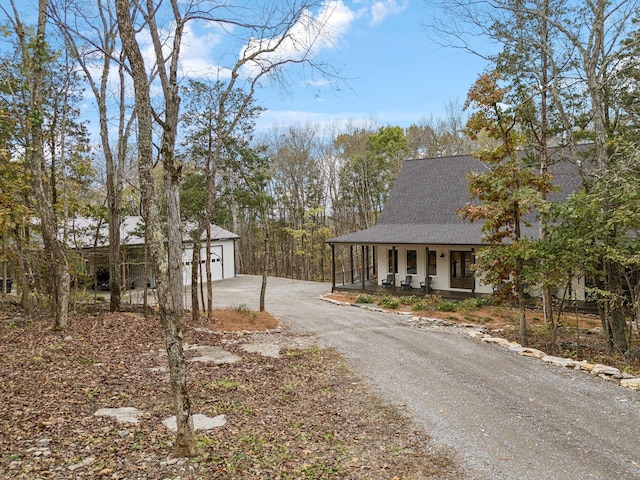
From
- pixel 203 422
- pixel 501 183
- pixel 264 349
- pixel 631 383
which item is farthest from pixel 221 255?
pixel 631 383

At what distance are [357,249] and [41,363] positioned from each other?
28.6m

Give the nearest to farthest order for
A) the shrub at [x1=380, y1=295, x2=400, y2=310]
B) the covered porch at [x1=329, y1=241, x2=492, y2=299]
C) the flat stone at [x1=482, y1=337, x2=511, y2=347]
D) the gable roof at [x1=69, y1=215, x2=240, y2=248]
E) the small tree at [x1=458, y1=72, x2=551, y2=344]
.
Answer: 1. the small tree at [x1=458, y1=72, x2=551, y2=344]
2. the flat stone at [x1=482, y1=337, x2=511, y2=347]
3. the shrub at [x1=380, y1=295, x2=400, y2=310]
4. the gable roof at [x1=69, y1=215, x2=240, y2=248]
5. the covered porch at [x1=329, y1=241, x2=492, y2=299]

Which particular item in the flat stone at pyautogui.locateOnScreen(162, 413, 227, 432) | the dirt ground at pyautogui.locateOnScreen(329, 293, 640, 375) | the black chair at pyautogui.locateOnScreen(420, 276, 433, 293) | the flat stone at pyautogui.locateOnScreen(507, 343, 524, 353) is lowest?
the dirt ground at pyautogui.locateOnScreen(329, 293, 640, 375)

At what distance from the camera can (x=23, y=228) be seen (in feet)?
34.8

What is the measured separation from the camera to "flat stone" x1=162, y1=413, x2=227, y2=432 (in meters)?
5.18

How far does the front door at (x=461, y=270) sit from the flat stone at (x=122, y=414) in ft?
49.6

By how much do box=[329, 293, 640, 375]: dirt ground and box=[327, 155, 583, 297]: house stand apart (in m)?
2.47

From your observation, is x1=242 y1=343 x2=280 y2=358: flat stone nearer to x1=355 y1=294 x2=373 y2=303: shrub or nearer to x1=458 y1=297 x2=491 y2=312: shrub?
x1=355 y1=294 x2=373 y2=303: shrub

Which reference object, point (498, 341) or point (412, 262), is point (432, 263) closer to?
point (412, 262)

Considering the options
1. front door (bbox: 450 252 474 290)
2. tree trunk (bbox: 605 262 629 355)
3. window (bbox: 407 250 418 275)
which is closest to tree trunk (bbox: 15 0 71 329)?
tree trunk (bbox: 605 262 629 355)

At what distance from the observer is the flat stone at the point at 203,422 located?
5.18m

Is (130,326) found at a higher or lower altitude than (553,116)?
lower

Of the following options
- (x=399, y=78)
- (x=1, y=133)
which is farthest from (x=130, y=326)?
(x=399, y=78)

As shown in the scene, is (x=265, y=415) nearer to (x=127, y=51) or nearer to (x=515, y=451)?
(x=515, y=451)
